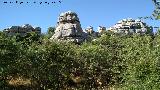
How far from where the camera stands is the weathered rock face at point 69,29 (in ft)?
164

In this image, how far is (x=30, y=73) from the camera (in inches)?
1015

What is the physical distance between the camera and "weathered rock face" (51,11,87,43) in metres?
49.9

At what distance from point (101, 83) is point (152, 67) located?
13.1m

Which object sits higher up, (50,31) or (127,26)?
(127,26)

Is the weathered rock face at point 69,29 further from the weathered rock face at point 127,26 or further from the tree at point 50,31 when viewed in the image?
the weathered rock face at point 127,26

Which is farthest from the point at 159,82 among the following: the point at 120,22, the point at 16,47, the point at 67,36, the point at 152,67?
the point at 120,22

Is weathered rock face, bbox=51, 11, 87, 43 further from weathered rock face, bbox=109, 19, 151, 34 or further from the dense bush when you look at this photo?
the dense bush

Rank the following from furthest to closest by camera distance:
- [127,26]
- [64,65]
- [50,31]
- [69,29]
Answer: [50,31] → [127,26] → [69,29] → [64,65]

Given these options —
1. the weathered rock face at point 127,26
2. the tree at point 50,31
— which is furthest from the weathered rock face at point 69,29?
the weathered rock face at point 127,26

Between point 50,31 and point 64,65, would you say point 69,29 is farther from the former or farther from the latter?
point 64,65

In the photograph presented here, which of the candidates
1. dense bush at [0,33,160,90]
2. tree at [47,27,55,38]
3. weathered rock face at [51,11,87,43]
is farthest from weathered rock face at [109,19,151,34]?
dense bush at [0,33,160,90]

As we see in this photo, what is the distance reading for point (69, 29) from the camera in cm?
5072

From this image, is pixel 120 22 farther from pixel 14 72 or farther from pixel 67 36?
pixel 14 72

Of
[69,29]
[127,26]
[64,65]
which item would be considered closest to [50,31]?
[127,26]
